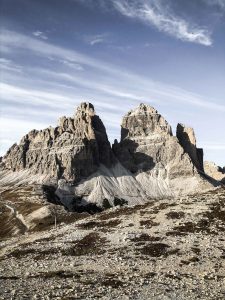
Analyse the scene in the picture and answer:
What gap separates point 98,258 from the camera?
49.2 metres

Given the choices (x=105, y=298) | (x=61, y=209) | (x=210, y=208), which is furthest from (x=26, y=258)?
(x=61, y=209)

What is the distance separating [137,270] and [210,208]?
30.9m

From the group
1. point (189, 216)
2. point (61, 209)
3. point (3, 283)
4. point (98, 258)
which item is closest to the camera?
point (3, 283)

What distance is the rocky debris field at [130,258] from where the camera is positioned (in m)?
34.8

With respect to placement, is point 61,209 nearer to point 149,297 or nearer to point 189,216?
point 189,216

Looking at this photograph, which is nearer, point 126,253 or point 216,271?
point 216,271

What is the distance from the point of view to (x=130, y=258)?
160ft

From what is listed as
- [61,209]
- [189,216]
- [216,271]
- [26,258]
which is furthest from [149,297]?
[61,209]

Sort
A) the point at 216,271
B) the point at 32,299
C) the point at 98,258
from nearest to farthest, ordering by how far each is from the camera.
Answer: the point at 32,299, the point at 216,271, the point at 98,258

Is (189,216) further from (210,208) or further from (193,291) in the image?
(193,291)

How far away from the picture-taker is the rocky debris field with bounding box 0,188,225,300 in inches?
1371

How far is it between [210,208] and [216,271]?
28.6m

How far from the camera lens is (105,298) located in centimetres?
3209

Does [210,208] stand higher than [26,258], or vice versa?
[210,208]
